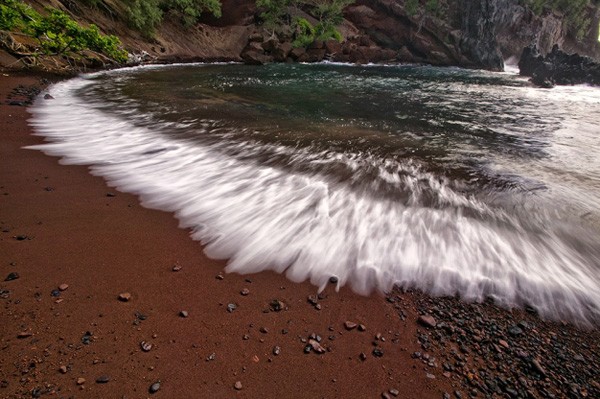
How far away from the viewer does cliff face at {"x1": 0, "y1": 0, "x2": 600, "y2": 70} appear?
26.2 m

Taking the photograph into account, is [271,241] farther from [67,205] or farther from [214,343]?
[67,205]

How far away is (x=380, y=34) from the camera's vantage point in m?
51.6

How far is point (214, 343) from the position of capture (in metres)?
2.26

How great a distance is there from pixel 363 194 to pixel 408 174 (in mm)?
1424

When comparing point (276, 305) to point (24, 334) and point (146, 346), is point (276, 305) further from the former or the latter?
point (24, 334)

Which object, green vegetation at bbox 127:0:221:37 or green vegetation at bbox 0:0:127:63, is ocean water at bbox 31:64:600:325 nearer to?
green vegetation at bbox 0:0:127:63

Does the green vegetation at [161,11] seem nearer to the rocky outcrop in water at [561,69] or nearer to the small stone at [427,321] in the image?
the small stone at [427,321]

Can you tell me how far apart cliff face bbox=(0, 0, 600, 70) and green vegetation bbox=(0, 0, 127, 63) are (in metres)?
6.10

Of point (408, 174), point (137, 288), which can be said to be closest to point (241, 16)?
point (408, 174)

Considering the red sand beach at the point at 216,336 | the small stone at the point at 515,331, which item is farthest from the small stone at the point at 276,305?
the small stone at the point at 515,331

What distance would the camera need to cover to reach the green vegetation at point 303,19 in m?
39.7

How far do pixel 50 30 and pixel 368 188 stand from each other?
53.1ft

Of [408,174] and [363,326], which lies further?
[408,174]

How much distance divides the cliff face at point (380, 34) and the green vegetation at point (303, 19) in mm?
1753
